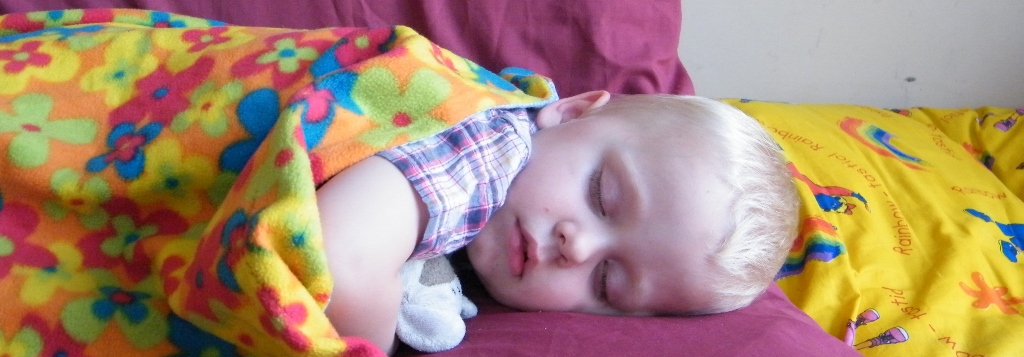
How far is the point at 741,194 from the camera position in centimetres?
85

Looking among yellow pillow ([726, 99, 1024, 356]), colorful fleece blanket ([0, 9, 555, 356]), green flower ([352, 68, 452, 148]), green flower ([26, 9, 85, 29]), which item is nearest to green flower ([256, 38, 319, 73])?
colorful fleece blanket ([0, 9, 555, 356])

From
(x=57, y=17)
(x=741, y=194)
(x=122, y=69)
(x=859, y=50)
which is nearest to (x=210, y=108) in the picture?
(x=122, y=69)

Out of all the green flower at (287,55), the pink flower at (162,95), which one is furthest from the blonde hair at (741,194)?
the pink flower at (162,95)

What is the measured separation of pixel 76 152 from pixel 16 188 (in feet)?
0.20

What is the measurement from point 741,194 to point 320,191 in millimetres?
477

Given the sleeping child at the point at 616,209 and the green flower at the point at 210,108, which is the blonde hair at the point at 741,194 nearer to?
the sleeping child at the point at 616,209

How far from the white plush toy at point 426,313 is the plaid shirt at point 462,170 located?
1.3 inches

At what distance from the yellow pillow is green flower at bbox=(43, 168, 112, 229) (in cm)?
98

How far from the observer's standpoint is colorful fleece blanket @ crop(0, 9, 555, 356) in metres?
0.59

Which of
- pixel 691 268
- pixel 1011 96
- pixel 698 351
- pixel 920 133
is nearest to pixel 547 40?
pixel 691 268

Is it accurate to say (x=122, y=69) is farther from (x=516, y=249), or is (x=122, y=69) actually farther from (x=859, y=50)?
(x=859, y=50)

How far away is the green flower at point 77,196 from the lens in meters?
0.72

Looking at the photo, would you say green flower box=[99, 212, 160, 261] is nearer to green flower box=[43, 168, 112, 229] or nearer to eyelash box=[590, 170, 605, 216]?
green flower box=[43, 168, 112, 229]

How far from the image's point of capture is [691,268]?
846 millimetres
